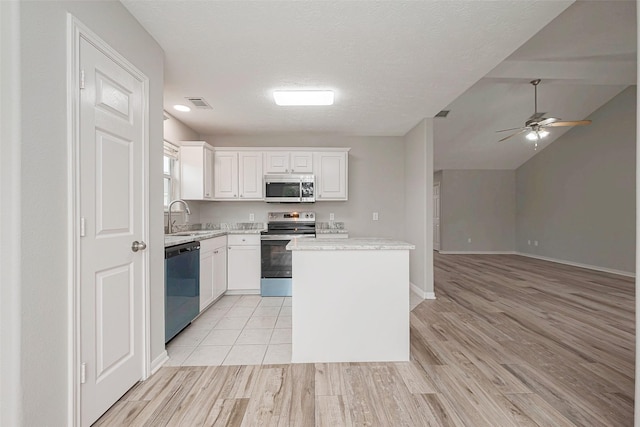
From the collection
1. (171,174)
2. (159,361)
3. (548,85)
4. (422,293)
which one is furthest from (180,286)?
(548,85)

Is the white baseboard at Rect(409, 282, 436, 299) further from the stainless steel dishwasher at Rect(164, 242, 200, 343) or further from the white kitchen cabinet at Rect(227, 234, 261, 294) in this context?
the stainless steel dishwasher at Rect(164, 242, 200, 343)

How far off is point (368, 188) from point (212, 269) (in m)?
2.71

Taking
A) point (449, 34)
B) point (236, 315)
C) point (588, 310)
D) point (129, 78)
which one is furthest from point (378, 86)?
point (588, 310)

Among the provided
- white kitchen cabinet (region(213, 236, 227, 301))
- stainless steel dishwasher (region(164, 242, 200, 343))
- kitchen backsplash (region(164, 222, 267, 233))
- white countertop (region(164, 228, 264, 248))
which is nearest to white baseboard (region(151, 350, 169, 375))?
stainless steel dishwasher (region(164, 242, 200, 343))

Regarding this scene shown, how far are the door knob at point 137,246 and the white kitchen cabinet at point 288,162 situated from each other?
2767mm

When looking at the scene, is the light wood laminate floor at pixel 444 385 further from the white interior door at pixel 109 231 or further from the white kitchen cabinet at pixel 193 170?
the white kitchen cabinet at pixel 193 170

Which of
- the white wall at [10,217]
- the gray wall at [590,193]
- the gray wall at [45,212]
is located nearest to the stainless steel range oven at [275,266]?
the gray wall at [45,212]

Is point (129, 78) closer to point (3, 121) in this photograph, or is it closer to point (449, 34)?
point (3, 121)

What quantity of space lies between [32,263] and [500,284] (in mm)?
5498

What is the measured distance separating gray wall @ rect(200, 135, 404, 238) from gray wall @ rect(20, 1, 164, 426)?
356cm

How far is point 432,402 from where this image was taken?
5.90 feet

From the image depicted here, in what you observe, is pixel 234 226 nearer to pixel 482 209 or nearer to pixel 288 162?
pixel 288 162

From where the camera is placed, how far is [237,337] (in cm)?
279

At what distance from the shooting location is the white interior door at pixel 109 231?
1.53 meters
